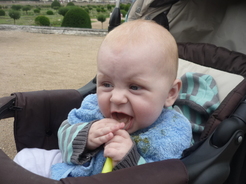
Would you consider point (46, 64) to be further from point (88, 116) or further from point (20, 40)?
point (88, 116)

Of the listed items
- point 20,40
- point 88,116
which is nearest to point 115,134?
point 88,116

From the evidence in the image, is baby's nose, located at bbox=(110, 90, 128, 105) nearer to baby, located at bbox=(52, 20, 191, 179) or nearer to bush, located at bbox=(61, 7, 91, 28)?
baby, located at bbox=(52, 20, 191, 179)

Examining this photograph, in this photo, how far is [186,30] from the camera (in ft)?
6.81

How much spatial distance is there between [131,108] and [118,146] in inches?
6.8

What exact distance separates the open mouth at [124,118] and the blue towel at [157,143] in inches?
2.8

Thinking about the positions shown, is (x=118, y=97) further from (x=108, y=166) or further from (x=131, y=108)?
(x=108, y=166)

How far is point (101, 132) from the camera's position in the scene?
1.09 meters

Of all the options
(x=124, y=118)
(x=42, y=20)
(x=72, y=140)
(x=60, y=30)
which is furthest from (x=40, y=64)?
(x=42, y=20)

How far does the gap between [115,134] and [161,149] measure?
0.23 metres

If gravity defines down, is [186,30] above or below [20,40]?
above

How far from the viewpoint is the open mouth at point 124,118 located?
46.1 inches

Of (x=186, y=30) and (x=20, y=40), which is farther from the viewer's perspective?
(x=20, y=40)

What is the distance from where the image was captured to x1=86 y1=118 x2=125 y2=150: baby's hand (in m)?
1.05

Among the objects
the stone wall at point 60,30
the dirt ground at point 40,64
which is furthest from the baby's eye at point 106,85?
the stone wall at point 60,30
